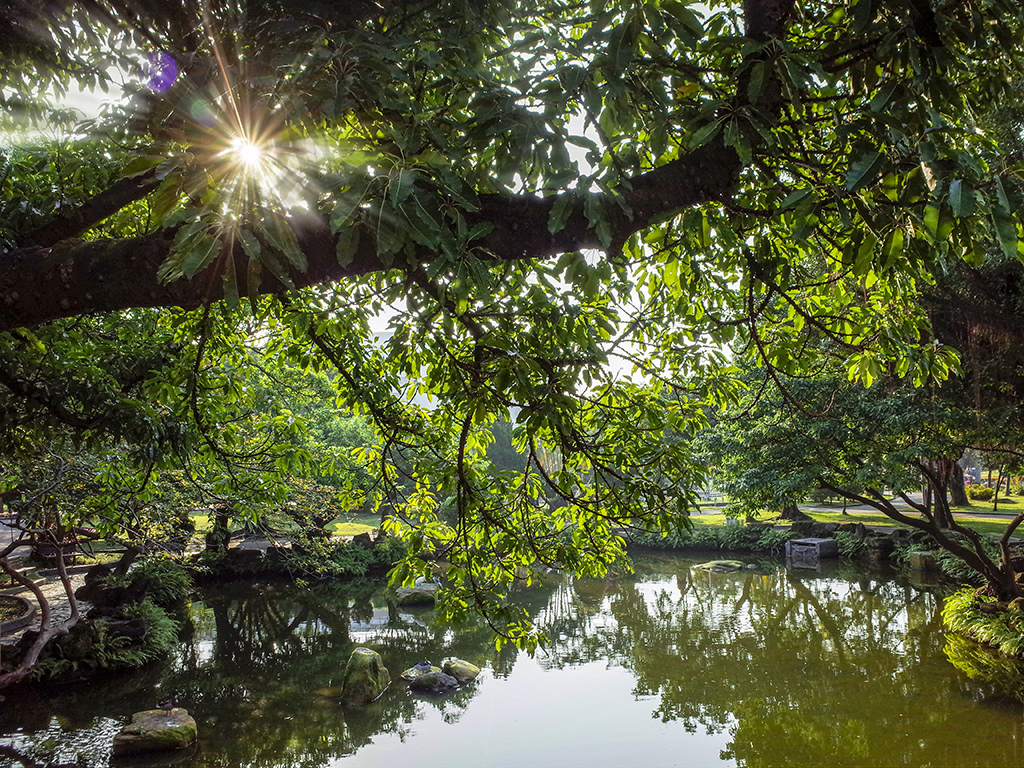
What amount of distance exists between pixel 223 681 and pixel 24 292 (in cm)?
1026

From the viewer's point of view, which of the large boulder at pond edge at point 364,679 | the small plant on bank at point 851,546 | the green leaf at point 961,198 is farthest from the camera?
the small plant on bank at point 851,546

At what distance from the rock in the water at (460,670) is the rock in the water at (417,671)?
17 centimetres

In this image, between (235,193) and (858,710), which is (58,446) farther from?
(858,710)

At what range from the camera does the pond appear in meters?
7.76

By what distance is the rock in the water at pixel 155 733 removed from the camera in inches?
299

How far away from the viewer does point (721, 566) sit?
62.8ft

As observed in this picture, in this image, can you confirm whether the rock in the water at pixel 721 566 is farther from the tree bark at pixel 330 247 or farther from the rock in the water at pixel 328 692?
the tree bark at pixel 330 247

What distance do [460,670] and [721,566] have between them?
37.8 feet

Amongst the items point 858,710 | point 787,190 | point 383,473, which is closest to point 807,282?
point 787,190

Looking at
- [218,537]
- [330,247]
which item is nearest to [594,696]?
[330,247]

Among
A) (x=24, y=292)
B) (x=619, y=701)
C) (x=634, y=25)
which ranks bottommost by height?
(x=619, y=701)

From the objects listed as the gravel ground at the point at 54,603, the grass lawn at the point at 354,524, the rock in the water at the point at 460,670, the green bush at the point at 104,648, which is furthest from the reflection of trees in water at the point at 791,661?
the grass lawn at the point at 354,524

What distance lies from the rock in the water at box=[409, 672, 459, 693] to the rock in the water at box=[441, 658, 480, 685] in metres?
0.12

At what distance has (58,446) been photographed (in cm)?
623
